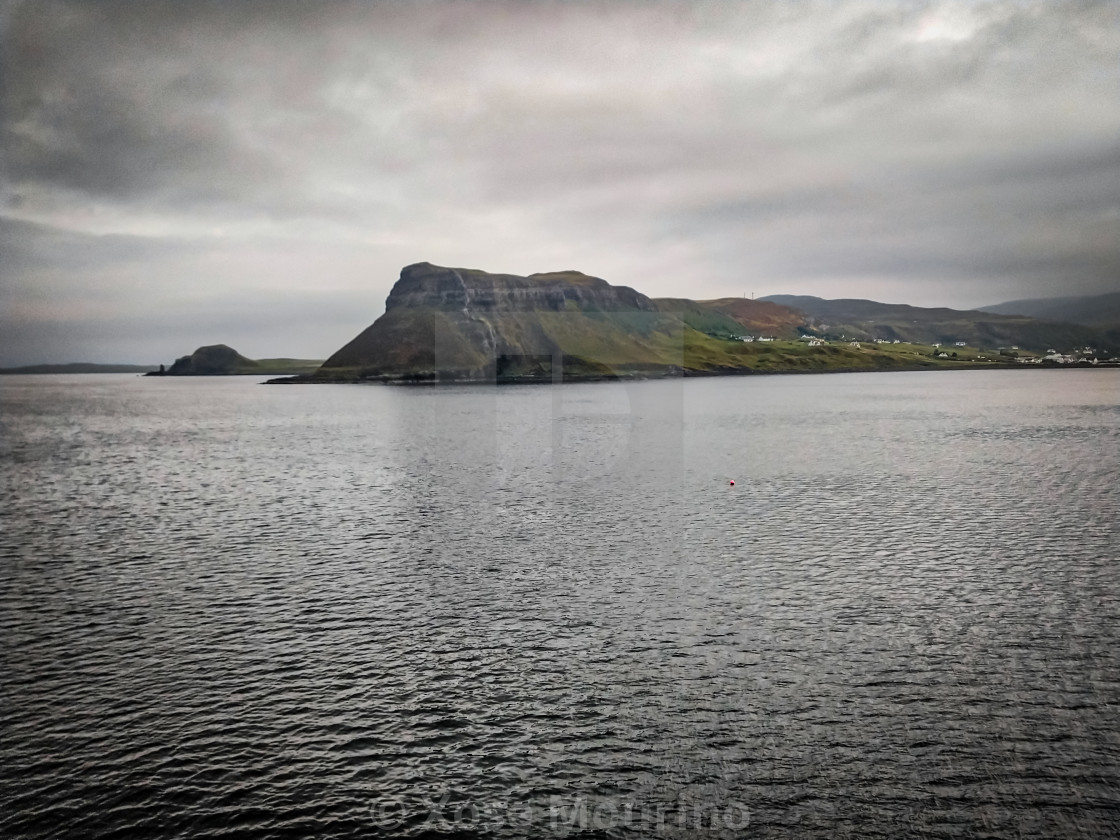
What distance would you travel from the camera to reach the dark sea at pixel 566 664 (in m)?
21.4

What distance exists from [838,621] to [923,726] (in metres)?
10.3

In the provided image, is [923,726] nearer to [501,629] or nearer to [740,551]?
[501,629]

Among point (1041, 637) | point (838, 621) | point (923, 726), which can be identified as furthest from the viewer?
point (838, 621)

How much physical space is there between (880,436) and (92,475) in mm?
118830

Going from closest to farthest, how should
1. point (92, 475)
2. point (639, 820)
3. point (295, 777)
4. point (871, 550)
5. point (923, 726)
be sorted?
point (639, 820) < point (295, 777) < point (923, 726) < point (871, 550) < point (92, 475)

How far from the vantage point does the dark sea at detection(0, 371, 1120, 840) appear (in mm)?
21422

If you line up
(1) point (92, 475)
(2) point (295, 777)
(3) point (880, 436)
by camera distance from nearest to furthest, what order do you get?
1. (2) point (295, 777)
2. (1) point (92, 475)
3. (3) point (880, 436)

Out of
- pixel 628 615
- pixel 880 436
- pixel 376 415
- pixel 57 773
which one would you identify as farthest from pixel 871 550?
pixel 376 415

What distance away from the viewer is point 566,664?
31.0 m

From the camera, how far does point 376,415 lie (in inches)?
7534

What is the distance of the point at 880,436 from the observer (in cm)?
12356

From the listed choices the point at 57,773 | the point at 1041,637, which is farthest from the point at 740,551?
the point at 57,773

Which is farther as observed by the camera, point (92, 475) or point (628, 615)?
point (92, 475)

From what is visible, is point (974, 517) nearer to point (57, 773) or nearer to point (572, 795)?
point (572, 795)
